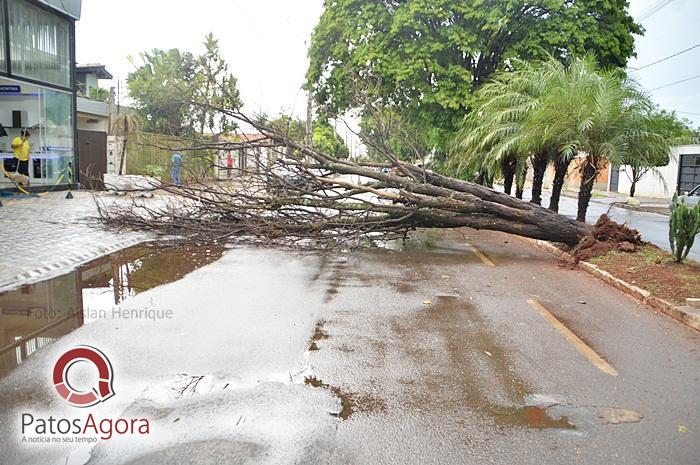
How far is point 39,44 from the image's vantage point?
18.4m

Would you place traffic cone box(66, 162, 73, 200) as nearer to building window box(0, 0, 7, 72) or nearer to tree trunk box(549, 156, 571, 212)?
building window box(0, 0, 7, 72)

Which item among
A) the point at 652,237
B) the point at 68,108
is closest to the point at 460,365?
the point at 652,237

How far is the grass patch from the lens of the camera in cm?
715

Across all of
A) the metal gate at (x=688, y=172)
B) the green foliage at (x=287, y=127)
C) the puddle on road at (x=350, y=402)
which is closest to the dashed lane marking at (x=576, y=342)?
the puddle on road at (x=350, y=402)

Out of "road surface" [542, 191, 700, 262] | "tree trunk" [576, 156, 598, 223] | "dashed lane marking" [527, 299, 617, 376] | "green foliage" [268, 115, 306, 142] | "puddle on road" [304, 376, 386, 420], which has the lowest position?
"puddle on road" [304, 376, 386, 420]

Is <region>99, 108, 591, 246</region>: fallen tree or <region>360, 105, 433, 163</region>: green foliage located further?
<region>360, 105, 433, 163</region>: green foliage

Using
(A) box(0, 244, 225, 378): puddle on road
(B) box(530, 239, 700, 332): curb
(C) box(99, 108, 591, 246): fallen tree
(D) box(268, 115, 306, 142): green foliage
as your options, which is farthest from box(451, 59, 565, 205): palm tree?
(A) box(0, 244, 225, 378): puddle on road

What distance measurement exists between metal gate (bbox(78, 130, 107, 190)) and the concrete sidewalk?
717 centimetres

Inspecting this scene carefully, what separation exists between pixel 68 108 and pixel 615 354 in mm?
20502

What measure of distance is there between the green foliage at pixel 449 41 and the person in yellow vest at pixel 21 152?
33.8 ft

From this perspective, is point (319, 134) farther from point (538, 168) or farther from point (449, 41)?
point (538, 168)

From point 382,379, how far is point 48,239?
8.22 m

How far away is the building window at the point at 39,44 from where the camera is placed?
1720 cm

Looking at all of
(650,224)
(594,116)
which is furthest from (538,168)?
(650,224)
